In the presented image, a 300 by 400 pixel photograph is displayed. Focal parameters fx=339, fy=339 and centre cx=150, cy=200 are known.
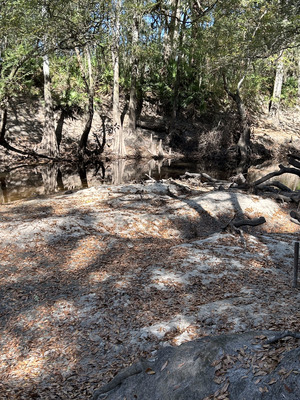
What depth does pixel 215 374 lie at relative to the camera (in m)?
2.90

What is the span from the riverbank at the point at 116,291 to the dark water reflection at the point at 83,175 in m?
6.98

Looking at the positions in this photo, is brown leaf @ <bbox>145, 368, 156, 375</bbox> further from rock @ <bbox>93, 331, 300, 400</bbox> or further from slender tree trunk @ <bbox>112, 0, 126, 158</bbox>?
slender tree trunk @ <bbox>112, 0, 126, 158</bbox>

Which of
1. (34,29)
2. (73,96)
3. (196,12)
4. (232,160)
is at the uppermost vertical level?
(196,12)

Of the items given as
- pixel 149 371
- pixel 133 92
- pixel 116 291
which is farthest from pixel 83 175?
pixel 149 371

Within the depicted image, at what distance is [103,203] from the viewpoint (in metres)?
11.3

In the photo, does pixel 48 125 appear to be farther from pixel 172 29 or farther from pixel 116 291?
pixel 116 291

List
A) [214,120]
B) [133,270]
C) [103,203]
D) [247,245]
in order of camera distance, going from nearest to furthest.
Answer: [133,270], [247,245], [103,203], [214,120]

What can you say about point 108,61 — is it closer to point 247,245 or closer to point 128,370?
point 247,245

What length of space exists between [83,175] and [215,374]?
18809 mm

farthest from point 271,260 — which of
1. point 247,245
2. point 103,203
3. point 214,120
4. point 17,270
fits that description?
point 214,120

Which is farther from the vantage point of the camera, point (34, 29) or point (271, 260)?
point (34, 29)

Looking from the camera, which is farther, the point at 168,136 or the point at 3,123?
the point at 168,136

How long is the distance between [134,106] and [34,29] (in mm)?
15414

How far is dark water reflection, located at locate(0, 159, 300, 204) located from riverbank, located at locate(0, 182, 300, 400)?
6.98m
